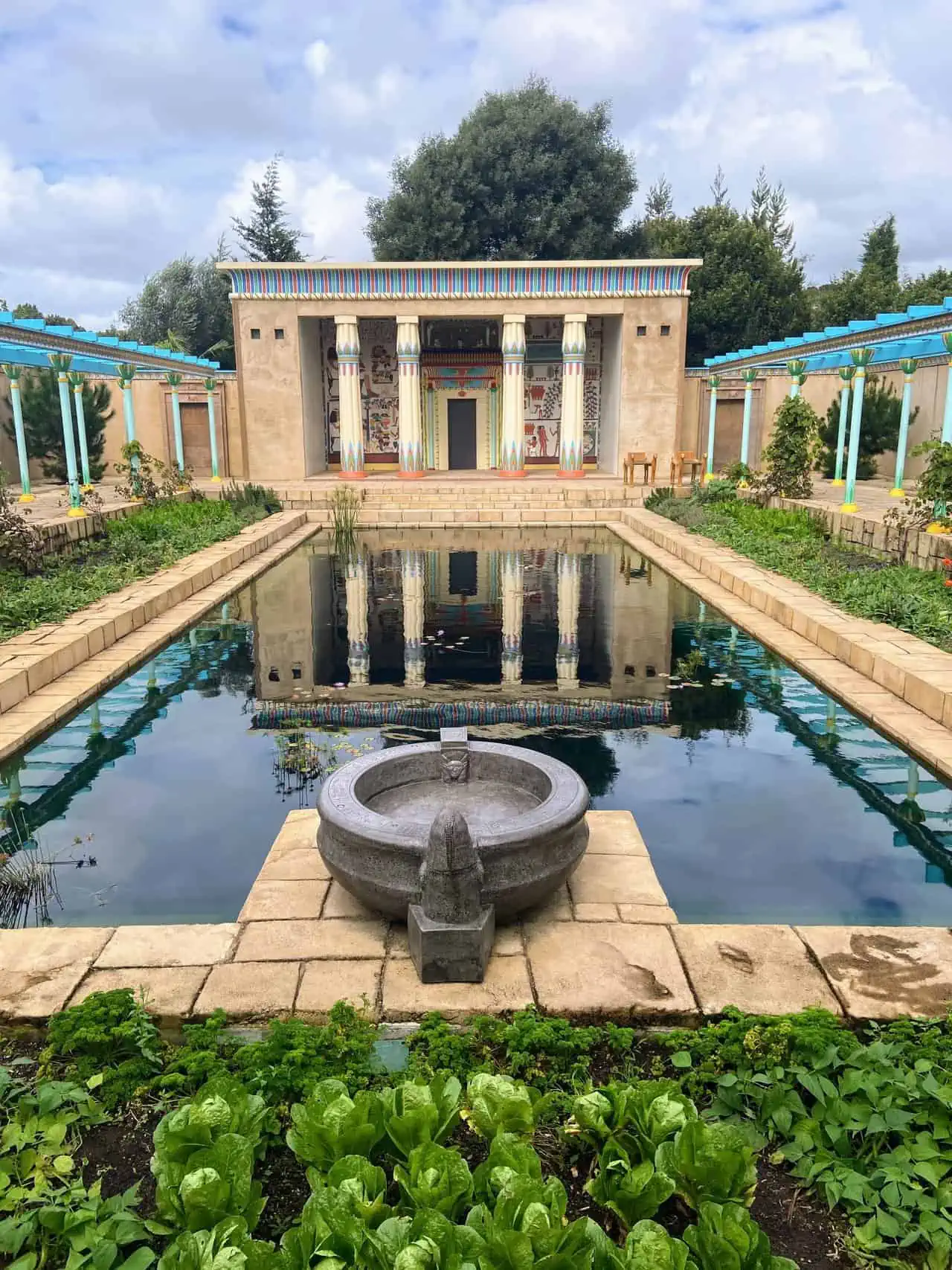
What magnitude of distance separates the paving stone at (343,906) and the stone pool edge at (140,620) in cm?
248

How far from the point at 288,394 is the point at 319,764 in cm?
1582

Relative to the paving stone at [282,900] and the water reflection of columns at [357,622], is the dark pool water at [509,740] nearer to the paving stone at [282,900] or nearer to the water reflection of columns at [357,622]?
the water reflection of columns at [357,622]

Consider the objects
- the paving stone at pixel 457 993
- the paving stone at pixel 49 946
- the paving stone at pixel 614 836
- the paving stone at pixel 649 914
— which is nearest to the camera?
the paving stone at pixel 457 993

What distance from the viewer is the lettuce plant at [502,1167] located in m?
1.90

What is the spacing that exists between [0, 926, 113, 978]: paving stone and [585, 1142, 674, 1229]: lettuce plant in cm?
182

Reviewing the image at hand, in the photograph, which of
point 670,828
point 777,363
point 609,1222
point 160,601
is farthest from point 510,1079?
point 777,363

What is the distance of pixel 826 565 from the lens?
9578 millimetres

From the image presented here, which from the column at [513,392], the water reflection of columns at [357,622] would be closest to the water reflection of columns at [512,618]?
the water reflection of columns at [357,622]

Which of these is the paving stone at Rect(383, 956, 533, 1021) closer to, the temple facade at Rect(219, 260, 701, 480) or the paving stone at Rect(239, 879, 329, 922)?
the paving stone at Rect(239, 879, 329, 922)

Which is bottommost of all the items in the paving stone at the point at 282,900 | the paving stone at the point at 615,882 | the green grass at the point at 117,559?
the paving stone at the point at 615,882

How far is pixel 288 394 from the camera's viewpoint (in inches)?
774

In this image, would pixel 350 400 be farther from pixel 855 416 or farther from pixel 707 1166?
pixel 707 1166

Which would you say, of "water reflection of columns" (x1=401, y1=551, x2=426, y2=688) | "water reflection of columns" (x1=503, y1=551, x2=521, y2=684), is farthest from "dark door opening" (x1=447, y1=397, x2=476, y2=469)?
"water reflection of columns" (x1=503, y1=551, x2=521, y2=684)

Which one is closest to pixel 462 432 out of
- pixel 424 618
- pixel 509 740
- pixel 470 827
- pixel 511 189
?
pixel 511 189
